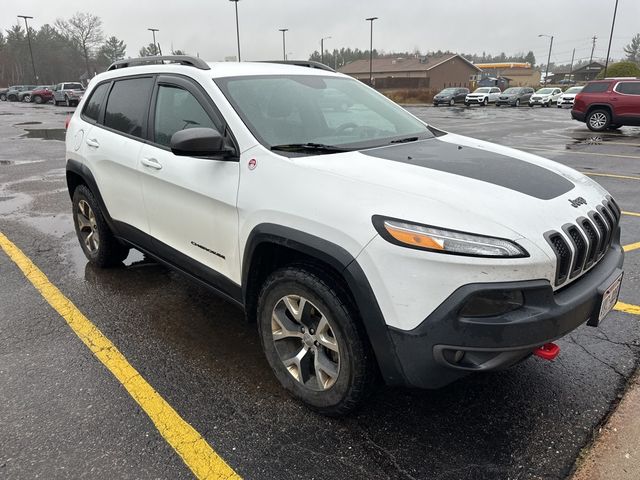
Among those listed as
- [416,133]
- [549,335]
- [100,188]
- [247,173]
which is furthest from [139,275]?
[549,335]

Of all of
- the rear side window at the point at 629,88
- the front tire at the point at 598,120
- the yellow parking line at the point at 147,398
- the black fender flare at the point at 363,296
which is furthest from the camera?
the front tire at the point at 598,120

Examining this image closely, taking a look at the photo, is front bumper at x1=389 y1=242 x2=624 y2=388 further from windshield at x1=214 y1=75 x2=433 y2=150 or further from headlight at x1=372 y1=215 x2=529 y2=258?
windshield at x1=214 y1=75 x2=433 y2=150

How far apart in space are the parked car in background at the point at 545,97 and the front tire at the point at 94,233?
39865 mm

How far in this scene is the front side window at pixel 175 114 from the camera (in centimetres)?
311

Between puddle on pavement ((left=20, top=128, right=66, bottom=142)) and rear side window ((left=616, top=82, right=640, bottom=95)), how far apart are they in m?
18.0

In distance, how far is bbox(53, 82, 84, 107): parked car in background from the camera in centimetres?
3744

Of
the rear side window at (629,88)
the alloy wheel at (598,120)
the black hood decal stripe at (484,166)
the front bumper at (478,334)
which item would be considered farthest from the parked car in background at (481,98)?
the front bumper at (478,334)

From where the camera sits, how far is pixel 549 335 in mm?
2074

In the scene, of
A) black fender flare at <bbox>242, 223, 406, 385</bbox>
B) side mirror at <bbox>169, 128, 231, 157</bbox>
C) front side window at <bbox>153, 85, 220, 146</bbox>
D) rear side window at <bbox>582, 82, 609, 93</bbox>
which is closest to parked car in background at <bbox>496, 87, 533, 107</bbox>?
rear side window at <bbox>582, 82, 609, 93</bbox>

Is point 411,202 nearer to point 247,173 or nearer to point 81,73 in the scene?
point 247,173

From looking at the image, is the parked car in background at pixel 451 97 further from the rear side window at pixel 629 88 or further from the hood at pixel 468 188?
the hood at pixel 468 188

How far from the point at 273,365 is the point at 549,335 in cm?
147

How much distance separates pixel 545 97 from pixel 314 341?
1620 inches

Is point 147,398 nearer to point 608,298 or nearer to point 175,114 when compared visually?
point 175,114
